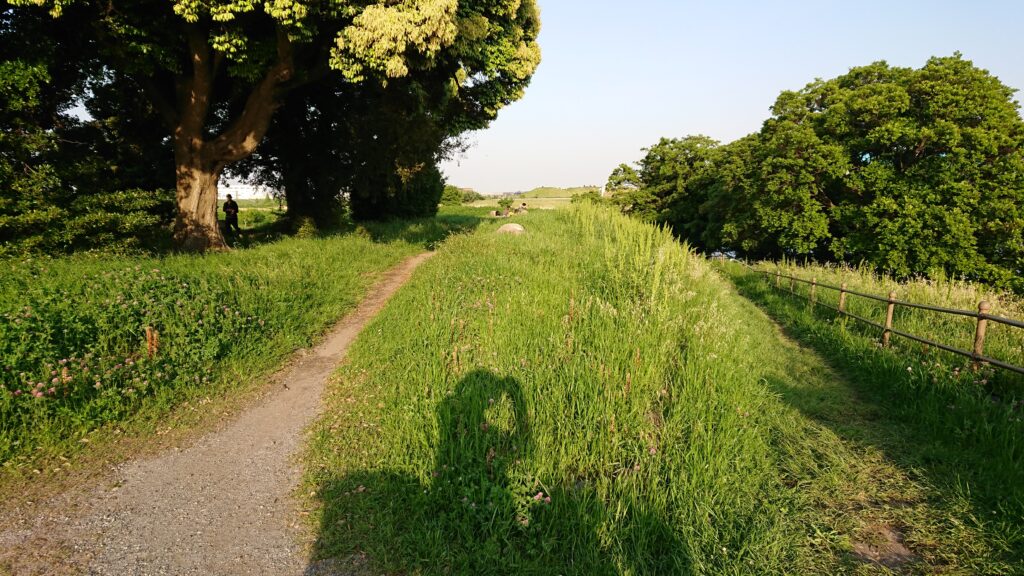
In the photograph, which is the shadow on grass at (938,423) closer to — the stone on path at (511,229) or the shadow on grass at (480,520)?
the shadow on grass at (480,520)

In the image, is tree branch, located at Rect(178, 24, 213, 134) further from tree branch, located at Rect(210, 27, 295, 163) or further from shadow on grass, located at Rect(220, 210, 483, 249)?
shadow on grass, located at Rect(220, 210, 483, 249)

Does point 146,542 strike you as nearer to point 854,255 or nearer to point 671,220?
point 854,255

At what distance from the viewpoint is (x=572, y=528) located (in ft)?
9.75

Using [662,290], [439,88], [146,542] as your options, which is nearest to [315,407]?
[146,542]

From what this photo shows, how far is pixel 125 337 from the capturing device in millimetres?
5094

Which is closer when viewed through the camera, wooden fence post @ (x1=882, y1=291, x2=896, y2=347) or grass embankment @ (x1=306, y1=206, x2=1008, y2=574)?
grass embankment @ (x1=306, y1=206, x2=1008, y2=574)

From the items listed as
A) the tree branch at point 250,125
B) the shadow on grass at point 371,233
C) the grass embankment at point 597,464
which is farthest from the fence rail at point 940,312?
the tree branch at point 250,125

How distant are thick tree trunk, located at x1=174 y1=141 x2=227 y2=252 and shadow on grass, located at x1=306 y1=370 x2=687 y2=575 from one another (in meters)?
10.1

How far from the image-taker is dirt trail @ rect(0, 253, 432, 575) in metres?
2.89

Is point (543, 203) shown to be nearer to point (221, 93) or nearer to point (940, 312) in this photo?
point (221, 93)

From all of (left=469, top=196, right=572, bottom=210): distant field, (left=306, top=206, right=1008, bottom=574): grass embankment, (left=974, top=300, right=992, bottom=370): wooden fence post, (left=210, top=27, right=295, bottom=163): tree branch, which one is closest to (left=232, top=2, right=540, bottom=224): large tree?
(left=210, top=27, right=295, bottom=163): tree branch

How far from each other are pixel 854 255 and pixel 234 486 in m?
28.2

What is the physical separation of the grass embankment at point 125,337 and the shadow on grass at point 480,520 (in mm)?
2920

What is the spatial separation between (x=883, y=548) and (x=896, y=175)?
83.9 feet
